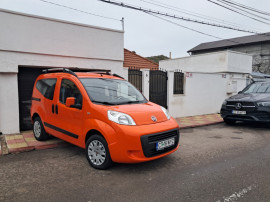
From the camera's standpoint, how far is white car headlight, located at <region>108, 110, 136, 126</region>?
3.57m

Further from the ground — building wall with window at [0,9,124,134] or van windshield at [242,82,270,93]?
building wall with window at [0,9,124,134]

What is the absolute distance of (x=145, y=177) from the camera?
139 inches

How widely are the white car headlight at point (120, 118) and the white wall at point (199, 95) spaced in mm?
6342

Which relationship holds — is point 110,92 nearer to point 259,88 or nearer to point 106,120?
point 106,120

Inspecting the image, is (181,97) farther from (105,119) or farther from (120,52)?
(105,119)

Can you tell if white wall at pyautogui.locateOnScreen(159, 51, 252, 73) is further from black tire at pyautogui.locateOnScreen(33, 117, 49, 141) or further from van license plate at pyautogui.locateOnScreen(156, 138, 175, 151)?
black tire at pyautogui.locateOnScreen(33, 117, 49, 141)

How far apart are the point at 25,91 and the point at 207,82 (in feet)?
29.5

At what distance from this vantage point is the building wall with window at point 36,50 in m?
6.21

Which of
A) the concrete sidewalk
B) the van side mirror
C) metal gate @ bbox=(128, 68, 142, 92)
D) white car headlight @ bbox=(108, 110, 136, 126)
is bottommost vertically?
the concrete sidewalk

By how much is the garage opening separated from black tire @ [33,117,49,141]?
4.83 feet

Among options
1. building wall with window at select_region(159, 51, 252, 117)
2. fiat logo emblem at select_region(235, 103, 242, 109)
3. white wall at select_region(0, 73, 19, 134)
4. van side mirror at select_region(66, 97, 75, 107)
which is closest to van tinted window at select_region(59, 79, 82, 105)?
van side mirror at select_region(66, 97, 75, 107)

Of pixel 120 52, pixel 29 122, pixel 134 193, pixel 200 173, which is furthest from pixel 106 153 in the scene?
pixel 120 52

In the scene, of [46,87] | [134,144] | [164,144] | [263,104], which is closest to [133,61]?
[263,104]

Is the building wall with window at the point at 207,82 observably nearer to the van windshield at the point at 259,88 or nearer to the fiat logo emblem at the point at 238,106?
the van windshield at the point at 259,88
